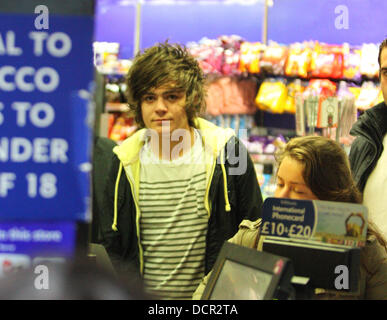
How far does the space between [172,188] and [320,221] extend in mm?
817

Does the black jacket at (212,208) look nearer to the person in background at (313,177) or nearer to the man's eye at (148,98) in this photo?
the man's eye at (148,98)

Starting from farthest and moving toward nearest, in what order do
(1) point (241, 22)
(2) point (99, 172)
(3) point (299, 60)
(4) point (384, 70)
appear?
(1) point (241, 22)
(3) point (299, 60)
(2) point (99, 172)
(4) point (384, 70)

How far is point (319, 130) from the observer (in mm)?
3043

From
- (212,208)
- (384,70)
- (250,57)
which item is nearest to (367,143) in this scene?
(384,70)

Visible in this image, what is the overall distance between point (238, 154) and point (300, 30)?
2.65 m

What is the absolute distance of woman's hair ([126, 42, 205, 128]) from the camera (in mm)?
1874

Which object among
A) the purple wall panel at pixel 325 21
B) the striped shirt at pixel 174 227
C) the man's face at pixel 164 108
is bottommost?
the striped shirt at pixel 174 227

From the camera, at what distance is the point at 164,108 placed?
186 centimetres

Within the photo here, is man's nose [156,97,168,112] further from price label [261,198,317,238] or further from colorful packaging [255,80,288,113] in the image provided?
colorful packaging [255,80,288,113]

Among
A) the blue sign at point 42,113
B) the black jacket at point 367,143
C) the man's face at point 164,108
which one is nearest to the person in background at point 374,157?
the black jacket at point 367,143

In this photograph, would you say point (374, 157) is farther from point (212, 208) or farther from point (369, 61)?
point (369, 61)

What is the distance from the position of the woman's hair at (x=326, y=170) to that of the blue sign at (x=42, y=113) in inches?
26.9

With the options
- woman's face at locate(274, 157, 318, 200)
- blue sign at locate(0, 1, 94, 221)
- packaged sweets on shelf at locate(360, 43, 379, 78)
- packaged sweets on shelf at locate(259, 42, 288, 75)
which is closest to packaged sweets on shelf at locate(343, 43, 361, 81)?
packaged sweets on shelf at locate(360, 43, 379, 78)

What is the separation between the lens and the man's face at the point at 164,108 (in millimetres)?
1850
